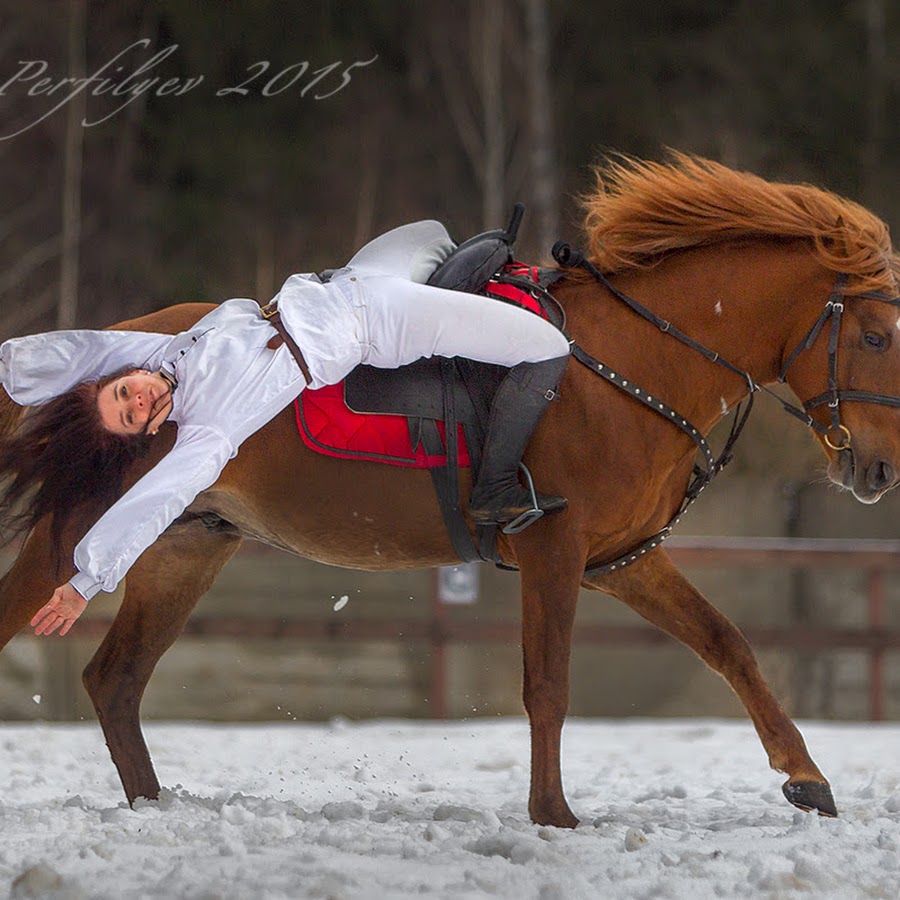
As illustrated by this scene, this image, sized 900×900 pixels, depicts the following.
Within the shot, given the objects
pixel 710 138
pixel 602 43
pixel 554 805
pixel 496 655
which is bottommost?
pixel 496 655

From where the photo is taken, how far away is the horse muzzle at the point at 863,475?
10.6 ft

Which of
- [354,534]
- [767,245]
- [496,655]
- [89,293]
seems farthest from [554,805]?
[89,293]

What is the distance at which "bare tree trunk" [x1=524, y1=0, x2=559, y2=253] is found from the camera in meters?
10.7

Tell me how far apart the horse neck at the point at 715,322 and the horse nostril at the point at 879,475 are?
35 centimetres

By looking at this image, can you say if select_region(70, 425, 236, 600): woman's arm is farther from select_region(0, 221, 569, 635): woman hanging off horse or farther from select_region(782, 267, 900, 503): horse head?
select_region(782, 267, 900, 503): horse head

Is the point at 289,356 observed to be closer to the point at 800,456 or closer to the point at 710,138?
the point at 800,456

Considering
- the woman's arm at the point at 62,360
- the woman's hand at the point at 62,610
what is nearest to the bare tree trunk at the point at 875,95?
the woman's arm at the point at 62,360

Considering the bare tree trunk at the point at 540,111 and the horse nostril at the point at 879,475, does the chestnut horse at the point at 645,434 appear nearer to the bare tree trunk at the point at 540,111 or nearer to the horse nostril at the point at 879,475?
the horse nostril at the point at 879,475

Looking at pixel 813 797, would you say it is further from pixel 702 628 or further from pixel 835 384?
pixel 835 384

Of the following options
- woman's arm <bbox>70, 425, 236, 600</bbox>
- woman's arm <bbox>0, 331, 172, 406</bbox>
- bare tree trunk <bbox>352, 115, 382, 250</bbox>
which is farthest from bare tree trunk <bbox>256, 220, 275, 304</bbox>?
woman's arm <bbox>70, 425, 236, 600</bbox>

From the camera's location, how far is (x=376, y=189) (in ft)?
38.7

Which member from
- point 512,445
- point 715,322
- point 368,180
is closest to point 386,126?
point 368,180

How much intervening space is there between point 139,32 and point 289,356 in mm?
8506

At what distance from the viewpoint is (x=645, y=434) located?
330cm
